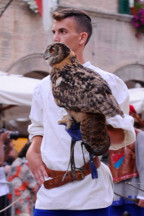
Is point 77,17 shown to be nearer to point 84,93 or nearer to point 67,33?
point 67,33

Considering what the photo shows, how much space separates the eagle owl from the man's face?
1.65ft

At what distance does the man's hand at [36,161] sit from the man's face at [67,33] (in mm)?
652

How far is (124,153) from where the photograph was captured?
242 inches

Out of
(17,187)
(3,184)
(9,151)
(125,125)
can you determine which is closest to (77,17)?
(125,125)

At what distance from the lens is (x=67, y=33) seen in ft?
11.0

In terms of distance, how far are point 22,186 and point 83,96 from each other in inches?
173

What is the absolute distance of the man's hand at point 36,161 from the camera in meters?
3.15

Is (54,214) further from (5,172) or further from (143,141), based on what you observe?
(5,172)

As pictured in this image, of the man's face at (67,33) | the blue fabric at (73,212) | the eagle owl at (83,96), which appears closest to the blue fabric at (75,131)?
the eagle owl at (83,96)

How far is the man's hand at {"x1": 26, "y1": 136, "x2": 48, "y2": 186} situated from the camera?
3.15 m

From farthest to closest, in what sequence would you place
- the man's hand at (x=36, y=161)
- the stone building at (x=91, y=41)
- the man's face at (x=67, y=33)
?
the stone building at (x=91, y=41) → the man's face at (x=67, y=33) → the man's hand at (x=36, y=161)

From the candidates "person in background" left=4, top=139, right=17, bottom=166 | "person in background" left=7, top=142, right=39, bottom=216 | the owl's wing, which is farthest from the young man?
"person in background" left=4, top=139, right=17, bottom=166

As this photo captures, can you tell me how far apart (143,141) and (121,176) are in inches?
20.8

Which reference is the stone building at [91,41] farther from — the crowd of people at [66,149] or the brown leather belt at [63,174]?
the brown leather belt at [63,174]
